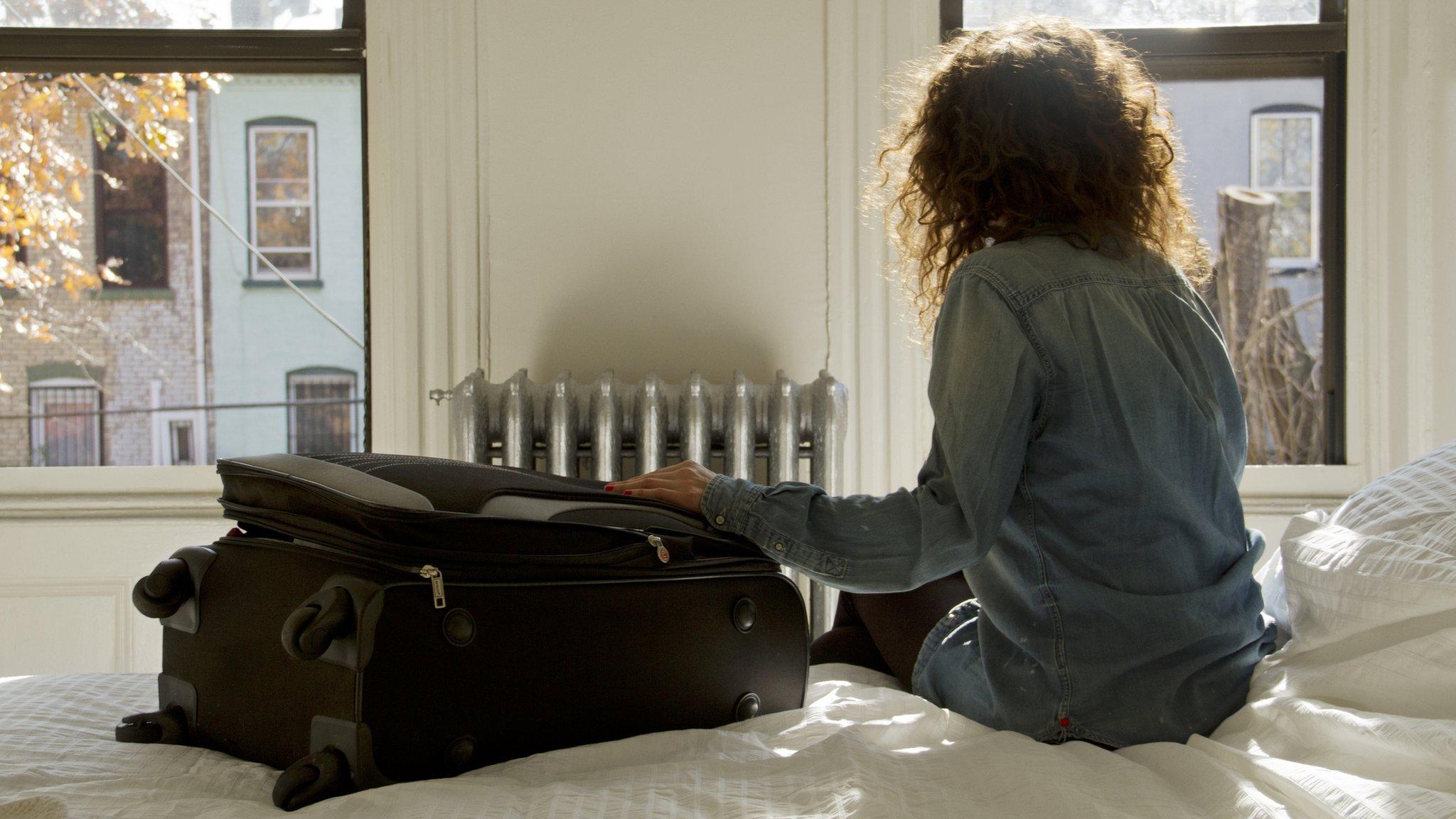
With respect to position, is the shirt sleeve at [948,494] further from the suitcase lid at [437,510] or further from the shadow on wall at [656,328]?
the shadow on wall at [656,328]

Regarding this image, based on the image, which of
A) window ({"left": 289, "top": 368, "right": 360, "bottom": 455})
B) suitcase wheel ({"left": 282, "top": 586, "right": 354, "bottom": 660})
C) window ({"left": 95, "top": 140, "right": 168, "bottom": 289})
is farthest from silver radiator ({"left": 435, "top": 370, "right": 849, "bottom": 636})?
suitcase wheel ({"left": 282, "top": 586, "right": 354, "bottom": 660})

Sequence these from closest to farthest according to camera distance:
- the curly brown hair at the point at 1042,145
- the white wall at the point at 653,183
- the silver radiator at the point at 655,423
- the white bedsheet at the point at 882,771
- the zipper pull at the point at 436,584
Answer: the white bedsheet at the point at 882,771 < the zipper pull at the point at 436,584 < the curly brown hair at the point at 1042,145 < the silver radiator at the point at 655,423 < the white wall at the point at 653,183

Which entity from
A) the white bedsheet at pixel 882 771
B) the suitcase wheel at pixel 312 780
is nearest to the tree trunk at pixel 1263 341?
the white bedsheet at pixel 882 771

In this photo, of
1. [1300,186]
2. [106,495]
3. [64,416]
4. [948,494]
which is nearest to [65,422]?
[64,416]

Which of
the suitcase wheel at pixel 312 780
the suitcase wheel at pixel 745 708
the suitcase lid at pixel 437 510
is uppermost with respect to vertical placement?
the suitcase lid at pixel 437 510

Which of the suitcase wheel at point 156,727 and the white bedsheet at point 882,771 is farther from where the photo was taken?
the suitcase wheel at point 156,727

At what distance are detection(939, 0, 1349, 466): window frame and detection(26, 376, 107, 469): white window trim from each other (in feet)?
6.33

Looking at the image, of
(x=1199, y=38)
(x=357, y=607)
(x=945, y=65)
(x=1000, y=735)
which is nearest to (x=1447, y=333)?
(x=1199, y=38)

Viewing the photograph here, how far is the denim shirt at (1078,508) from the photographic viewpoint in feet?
3.16

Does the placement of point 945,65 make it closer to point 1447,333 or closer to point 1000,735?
point 1000,735

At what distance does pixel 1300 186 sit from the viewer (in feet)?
7.50

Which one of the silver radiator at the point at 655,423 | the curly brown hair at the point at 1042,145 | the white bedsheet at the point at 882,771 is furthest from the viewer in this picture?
the silver radiator at the point at 655,423

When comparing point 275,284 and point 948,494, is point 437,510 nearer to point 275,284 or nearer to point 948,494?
point 948,494

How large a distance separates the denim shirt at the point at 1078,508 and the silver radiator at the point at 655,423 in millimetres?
851
